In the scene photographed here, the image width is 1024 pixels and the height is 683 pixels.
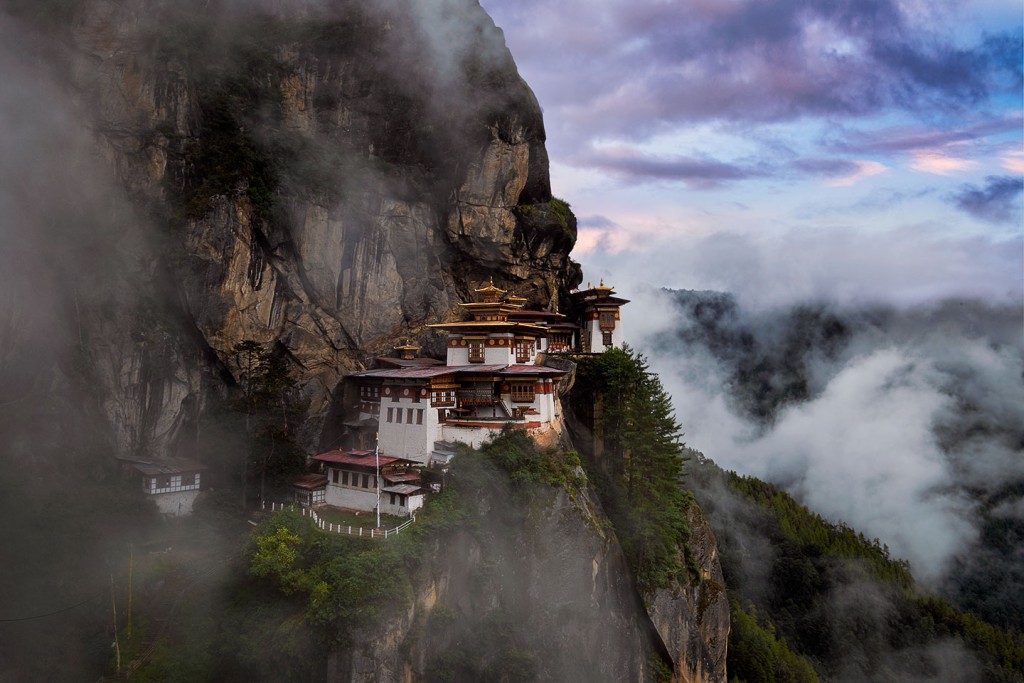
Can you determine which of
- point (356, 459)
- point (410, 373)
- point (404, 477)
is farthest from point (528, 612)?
point (410, 373)

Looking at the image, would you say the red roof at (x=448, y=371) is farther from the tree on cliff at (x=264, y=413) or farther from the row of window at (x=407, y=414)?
the tree on cliff at (x=264, y=413)

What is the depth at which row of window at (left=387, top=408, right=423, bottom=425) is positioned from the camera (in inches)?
1432

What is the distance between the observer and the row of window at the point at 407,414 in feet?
119

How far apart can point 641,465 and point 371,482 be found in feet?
55.8

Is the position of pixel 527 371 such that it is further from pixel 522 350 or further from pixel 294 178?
pixel 294 178

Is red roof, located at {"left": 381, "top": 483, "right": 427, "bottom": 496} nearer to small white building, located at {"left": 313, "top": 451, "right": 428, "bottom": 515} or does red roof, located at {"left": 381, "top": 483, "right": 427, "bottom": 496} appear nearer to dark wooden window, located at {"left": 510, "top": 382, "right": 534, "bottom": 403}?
small white building, located at {"left": 313, "top": 451, "right": 428, "bottom": 515}

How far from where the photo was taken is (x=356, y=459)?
34906 millimetres

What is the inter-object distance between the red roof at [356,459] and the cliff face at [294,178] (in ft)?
13.1

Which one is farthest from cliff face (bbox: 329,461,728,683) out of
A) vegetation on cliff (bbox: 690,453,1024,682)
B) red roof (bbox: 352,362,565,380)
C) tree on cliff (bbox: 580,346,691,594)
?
vegetation on cliff (bbox: 690,453,1024,682)

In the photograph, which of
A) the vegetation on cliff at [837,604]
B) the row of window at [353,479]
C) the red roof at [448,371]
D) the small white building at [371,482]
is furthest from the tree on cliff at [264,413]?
the vegetation on cliff at [837,604]

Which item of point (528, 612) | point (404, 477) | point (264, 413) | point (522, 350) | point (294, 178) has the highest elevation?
point (294, 178)

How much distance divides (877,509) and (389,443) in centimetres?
9300

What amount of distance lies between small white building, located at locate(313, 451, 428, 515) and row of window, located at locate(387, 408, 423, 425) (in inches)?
90.3

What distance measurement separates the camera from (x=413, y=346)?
43.4m
